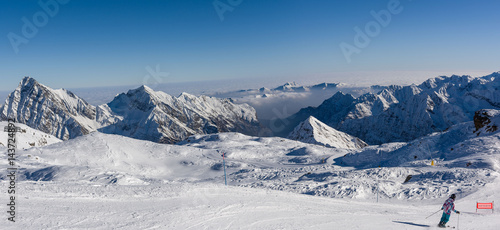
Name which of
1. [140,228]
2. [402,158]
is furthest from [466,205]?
[402,158]

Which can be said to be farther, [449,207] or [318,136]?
[318,136]

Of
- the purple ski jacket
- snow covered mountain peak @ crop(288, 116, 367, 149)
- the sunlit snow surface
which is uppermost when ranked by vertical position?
the purple ski jacket

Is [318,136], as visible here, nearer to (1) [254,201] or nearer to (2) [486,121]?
(2) [486,121]

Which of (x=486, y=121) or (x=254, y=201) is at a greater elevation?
(x=486, y=121)

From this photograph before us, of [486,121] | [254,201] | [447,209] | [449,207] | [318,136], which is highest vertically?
[486,121]

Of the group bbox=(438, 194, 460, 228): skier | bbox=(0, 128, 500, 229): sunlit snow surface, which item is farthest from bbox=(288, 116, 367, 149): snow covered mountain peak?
bbox=(438, 194, 460, 228): skier

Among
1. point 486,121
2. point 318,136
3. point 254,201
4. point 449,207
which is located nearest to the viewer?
point 449,207

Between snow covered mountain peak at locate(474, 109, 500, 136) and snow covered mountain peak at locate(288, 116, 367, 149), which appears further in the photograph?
snow covered mountain peak at locate(288, 116, 367, 149)

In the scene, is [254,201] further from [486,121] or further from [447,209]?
[486,121]

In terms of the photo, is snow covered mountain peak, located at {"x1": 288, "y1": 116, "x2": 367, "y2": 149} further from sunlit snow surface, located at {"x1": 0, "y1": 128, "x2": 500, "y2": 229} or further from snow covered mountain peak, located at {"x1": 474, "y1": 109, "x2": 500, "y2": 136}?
sunlit snow surface, located at {"x1": 0, "y1": 128, "x2": 500, "y2": 229}

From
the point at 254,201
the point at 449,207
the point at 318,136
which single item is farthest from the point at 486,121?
the point at 318,136

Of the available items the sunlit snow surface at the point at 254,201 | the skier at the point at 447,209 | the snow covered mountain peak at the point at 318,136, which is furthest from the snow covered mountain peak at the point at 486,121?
the snow covered mountain peak at the point at 318,136

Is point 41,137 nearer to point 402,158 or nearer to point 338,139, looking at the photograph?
point 402,158

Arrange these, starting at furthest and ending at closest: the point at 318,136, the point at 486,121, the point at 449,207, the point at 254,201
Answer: the point at 318,136 → the point at 486,121 → the point at 254,201 → the point at 449,207
